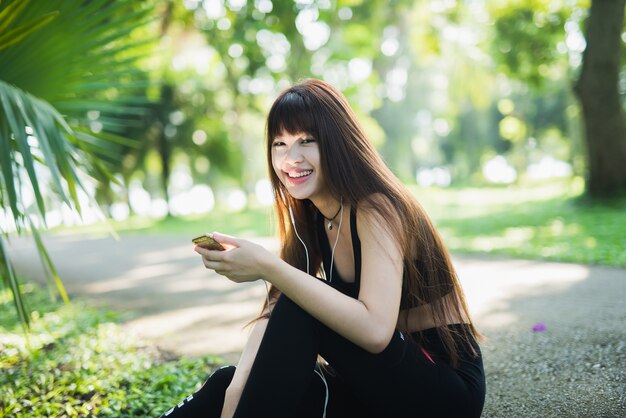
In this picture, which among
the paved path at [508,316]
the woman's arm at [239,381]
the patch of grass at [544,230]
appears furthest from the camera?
the patch of grass at [544,230]

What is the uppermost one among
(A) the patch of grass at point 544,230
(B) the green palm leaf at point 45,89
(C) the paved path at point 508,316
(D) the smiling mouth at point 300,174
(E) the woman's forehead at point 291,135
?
(B) the green palm leaf at point 45,89

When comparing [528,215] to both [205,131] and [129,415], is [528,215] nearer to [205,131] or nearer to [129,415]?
[129,415]

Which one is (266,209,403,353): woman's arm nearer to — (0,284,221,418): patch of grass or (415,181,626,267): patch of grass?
(0,284,221,418): patch of grass

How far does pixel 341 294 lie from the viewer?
5.01ft

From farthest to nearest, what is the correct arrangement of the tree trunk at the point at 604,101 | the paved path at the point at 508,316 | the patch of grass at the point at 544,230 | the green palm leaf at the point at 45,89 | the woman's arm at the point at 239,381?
the tree trunk at the point at 604,101 < the patch of grass at the point at 544,230 < the paved path at the point at 508,316 < the green palm leaf at the point at 45,89 < the woman's arm at the point at 239,381

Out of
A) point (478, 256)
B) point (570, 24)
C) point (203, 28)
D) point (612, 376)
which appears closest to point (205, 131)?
point (203, 28)

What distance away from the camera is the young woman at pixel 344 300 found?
60.3 inches

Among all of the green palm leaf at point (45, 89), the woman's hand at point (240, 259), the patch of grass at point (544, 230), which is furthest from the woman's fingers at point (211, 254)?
the patch of grass at point (544, 230)

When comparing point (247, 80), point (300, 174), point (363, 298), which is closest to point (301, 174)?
point (300, 174)

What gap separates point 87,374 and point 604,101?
29.2 feet

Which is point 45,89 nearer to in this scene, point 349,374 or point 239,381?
point 239,381

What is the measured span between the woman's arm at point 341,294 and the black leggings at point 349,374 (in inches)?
2.4

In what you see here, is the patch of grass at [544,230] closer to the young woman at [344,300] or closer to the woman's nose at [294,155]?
the young woman at [344,300]

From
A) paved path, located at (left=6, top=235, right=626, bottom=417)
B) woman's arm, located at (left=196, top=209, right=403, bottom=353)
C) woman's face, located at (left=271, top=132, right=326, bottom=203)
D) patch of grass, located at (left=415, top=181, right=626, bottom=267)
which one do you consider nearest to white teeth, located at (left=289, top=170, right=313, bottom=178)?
woman's face, located at (left=271, top=132, right=326, bottom=203)
